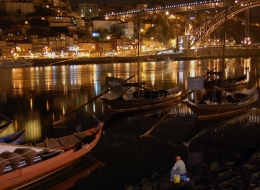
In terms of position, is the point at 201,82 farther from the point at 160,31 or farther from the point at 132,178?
the point at 160,31

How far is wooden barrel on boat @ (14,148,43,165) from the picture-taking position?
18.7 feet

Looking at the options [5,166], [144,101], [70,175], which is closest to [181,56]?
[144,101]

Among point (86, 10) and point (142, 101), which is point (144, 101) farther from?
point (86, 10)

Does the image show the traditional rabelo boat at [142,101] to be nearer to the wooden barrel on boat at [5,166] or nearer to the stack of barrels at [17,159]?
the stack of barrels at [17,159]

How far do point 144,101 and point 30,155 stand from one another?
7.17 meters

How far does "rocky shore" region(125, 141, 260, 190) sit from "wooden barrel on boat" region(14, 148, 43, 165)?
1.75m

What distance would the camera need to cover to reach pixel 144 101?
12.4 m

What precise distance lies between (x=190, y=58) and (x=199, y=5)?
9962mm

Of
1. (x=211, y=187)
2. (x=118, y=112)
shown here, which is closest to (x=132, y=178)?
(x=211, y=187)

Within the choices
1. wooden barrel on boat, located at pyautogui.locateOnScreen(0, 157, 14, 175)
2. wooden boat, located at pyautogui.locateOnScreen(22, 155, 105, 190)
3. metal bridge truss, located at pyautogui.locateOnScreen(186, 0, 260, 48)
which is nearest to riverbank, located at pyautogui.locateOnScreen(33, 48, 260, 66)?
metal bridge truss, located at pyautogui.locateOnScreen(186, 0, 260, 48)

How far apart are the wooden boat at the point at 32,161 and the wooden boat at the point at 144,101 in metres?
5.06

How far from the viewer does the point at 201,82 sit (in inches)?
385

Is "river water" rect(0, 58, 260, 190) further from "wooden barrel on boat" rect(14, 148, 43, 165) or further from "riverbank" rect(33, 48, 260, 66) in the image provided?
"riverbank" rect(33, 48, 260, 66)

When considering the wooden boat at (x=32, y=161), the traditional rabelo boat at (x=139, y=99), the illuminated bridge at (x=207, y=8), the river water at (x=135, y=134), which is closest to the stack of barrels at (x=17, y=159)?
the wooden boat at (x=32, y=161)
